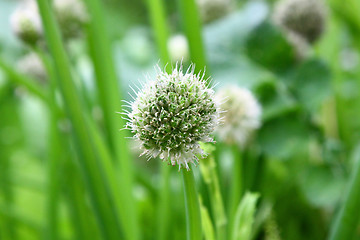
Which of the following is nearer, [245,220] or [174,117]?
[174,117]

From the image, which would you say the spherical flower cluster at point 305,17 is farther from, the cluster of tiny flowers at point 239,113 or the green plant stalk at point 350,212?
the green plant stalk at point 350,212

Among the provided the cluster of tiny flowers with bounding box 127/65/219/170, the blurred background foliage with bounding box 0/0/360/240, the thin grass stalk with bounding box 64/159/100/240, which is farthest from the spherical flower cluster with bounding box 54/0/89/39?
the cluster of tiny flowers with bounding box 127/65/219/170

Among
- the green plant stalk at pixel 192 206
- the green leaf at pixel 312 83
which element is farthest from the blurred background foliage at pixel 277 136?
the green plant stalk at pixel 192 206

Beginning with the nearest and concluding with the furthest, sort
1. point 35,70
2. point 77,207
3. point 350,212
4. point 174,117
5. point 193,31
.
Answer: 1. point 174,117
2. point 350,212
3. point 193,31
4. point 77,207
5. point 35,70

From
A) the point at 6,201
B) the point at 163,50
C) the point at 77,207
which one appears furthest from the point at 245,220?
the point at 6,201

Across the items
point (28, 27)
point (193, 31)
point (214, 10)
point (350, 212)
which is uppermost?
point (214, 10)

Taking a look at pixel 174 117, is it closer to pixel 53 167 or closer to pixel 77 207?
pixel 53 167

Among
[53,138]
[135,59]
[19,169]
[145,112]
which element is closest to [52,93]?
[53,138]

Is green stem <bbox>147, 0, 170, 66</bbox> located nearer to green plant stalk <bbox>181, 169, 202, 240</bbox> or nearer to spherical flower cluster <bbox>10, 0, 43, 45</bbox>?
spherical flower cluster <bbox>10, 0, 43, 45</bbox>
